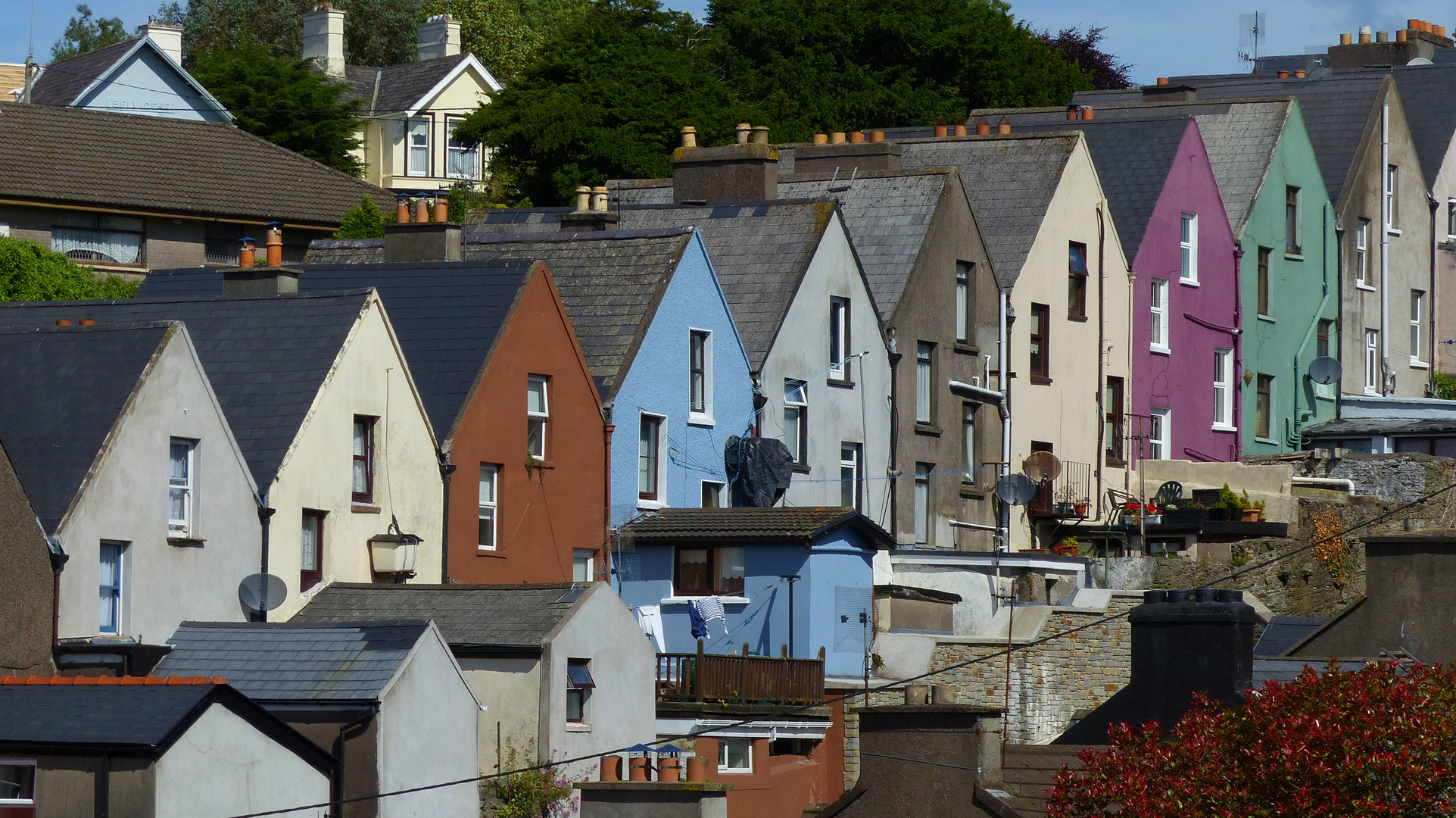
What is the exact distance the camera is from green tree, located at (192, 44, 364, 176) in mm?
76938

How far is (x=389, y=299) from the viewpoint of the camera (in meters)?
39.1

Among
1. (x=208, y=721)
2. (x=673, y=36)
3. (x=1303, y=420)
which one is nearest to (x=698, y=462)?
(x=208, y=721)

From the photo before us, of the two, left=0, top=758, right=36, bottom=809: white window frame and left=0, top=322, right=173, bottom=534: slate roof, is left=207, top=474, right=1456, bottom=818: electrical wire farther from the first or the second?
left=0, top=322, right=173, bottom=534: slate roof

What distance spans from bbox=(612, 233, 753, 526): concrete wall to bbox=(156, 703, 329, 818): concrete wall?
1151 cm

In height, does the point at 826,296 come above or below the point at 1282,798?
above

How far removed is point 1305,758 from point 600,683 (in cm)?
1814

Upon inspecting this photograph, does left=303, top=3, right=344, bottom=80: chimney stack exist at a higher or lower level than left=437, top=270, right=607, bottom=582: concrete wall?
higher

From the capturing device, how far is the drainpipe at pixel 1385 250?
62.3m

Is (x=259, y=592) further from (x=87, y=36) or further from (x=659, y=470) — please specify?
(x=87, y=36)

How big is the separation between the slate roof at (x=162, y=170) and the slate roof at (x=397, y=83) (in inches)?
665

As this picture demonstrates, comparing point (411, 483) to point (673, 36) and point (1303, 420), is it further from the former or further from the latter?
point (673, 36)

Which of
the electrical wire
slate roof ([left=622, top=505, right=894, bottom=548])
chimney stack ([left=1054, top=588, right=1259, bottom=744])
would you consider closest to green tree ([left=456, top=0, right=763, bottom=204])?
the electrical wire

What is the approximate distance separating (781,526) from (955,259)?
1001cm

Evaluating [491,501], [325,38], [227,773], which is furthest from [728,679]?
[325,38]
